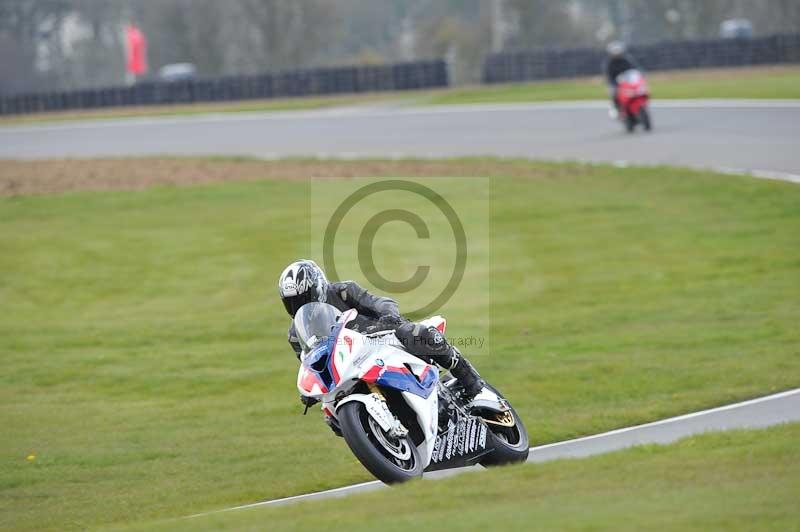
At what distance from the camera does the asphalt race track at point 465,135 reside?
24.7m

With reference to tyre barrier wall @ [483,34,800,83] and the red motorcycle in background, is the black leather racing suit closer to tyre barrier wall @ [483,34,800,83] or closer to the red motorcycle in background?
the red motorcycle in background

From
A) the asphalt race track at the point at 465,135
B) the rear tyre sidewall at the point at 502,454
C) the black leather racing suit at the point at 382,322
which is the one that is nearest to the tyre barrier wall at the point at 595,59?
the asphalt race track at the point at 465,135

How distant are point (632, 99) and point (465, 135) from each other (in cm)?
458

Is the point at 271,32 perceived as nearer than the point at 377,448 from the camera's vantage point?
No

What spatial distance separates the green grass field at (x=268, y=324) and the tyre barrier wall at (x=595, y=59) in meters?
17.6

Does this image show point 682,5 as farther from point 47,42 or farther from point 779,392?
point 779,392

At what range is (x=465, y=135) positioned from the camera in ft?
96.6

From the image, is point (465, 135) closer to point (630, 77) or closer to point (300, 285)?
point (630, 77)

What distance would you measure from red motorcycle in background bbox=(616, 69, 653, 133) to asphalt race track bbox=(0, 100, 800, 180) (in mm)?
475

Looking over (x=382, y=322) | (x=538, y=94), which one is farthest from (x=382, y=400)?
(x=538, y=94)

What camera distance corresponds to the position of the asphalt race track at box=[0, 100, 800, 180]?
80.9ft

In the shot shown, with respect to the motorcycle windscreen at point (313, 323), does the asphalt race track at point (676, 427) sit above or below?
below

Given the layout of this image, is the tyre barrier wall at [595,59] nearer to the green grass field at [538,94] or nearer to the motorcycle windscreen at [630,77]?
the green grass field at [538,94]

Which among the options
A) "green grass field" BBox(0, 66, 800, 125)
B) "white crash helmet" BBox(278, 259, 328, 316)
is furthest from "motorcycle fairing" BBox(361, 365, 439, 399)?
"green grass field" BBox(0, 66, 800, 125)
